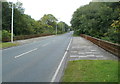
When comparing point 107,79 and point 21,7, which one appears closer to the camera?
point 107,79

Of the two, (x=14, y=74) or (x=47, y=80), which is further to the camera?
(x=14, y=74)

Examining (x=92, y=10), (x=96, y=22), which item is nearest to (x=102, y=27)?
(x=96, y=22)

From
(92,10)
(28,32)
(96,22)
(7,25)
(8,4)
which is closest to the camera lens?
(96,22)

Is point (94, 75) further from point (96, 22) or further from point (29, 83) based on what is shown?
point (96, 22)

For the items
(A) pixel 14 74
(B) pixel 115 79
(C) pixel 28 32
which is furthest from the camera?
(C) pixel 28 32

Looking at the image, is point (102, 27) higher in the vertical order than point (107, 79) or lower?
higher

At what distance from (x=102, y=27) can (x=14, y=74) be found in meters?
26.5

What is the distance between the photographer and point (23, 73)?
9.16 meters

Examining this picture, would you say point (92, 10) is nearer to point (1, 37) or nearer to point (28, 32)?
point (1, 37)

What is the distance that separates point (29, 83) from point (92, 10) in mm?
40534

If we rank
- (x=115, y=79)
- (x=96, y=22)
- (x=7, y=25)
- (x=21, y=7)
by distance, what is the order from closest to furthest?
(x=115, y=79) < (x=96, y=22) < (x=7, y=25) < (x=21, y=7)

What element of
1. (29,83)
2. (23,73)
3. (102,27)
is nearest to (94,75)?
(29,83)

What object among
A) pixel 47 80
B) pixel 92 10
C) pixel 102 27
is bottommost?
pixel 47 80

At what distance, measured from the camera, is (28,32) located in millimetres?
66312
